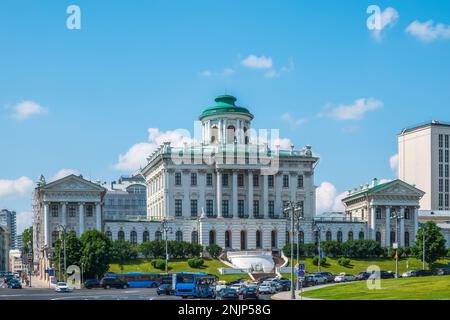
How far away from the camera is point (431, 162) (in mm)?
178875

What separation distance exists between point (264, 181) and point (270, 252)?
41.0 feet

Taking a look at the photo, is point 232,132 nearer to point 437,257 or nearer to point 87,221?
point 87,221

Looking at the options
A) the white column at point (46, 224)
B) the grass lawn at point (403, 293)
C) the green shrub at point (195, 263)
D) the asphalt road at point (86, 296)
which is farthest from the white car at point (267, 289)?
the white column at point (46, 224)

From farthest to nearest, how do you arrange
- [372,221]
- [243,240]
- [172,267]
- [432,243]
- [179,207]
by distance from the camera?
[372,221] < [179,207] < [243,240] < [432,243] < [172,267]

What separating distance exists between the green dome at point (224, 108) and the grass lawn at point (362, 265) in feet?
96.1

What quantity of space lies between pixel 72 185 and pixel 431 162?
87.3 metres

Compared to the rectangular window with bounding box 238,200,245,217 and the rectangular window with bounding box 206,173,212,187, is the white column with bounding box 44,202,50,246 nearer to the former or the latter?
the rectangular window with bounding box 206,173,212,187

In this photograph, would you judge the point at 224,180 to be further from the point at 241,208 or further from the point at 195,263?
the point at 195,263

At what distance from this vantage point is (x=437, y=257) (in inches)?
4562

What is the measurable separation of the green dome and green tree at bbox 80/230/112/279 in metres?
41.9

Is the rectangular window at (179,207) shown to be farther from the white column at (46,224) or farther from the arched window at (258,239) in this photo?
the white column at (46,224)

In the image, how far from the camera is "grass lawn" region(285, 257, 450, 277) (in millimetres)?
113375

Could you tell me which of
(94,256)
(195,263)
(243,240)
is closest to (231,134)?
(243,240)

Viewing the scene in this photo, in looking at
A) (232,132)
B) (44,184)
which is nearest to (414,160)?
(232,132)
